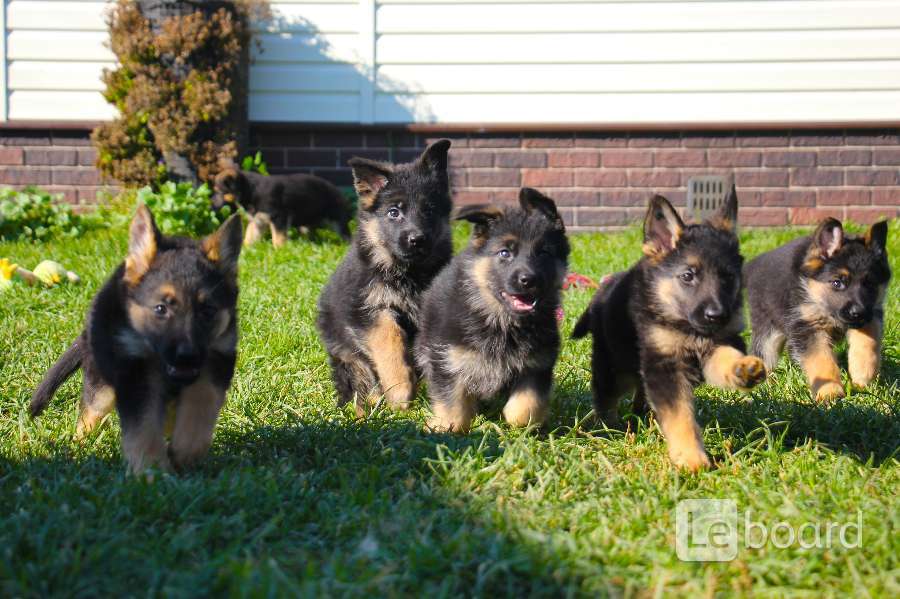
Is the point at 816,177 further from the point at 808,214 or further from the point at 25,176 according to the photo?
the point at 25,176

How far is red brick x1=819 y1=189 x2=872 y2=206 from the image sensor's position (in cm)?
985

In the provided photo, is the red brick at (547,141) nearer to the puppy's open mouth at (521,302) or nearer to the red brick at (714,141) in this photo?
the red brick at (714,141)

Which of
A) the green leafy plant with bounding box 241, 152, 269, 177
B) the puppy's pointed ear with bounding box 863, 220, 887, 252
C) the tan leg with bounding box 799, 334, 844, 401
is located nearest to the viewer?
the tan leg with bounding box 799, 334, 844, 401

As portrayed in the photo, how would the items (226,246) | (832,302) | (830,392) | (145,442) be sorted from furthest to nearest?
1. (832,302)
2. (830,392)
3. (226,246)
4. (145,442)

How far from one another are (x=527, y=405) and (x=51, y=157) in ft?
25.2

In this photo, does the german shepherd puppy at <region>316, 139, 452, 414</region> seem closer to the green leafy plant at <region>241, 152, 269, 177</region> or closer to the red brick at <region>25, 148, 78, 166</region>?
the green leafy plant at <region>241, 152, 269, 177</region>

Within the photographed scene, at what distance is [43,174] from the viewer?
9.68 meters

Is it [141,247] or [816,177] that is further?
[816,177]

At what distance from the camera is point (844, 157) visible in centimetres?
979

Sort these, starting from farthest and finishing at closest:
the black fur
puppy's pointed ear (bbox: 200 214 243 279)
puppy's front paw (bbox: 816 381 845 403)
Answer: the black fur
puppy's front paw (bbox: 816 381 845 403)
puppy's pointed ear (bbox: 200 214 243 279)

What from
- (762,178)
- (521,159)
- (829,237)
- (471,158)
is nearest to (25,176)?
(471,158)

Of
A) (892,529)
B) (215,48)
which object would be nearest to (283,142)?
(215,48)

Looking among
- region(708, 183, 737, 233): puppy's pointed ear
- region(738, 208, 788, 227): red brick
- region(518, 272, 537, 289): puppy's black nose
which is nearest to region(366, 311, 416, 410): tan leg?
region(518, 272, 537, 289): puppy's black nose

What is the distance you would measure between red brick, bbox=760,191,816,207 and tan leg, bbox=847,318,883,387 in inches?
205
